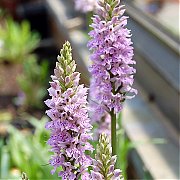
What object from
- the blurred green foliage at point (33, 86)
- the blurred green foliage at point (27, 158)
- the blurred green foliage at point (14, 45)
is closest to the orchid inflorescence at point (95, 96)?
the blurred green foliage at point (27, 158)

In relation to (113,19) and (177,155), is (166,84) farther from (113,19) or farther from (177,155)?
(113,19)

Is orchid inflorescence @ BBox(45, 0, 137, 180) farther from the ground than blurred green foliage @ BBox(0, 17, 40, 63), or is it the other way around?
blurred green foliage @ BBox(0, 17, 40, 63)

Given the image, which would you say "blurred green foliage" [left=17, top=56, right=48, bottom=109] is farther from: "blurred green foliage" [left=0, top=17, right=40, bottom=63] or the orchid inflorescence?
the orchid inflorescence

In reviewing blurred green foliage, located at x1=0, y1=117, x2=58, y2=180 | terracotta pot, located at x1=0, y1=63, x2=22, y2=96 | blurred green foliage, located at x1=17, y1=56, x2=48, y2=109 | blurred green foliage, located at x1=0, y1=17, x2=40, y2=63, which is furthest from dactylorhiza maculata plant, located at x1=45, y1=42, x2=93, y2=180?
blurred green foliage, located at x1=0, y1=17, x2=40, y2=63

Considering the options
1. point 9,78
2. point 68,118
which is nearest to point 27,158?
point 68,118

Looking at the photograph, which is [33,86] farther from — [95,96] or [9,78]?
[95,96]

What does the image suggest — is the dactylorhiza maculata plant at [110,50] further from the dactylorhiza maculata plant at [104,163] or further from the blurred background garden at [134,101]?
the dactylorhiza maculata plant at [104,163]

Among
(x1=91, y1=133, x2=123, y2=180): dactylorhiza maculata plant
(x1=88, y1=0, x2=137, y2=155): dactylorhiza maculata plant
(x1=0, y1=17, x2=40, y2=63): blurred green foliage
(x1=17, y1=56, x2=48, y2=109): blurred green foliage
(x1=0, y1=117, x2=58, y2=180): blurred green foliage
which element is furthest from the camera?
(x1=0, y1=17, x2=40, y2=63): blurred green foliage
